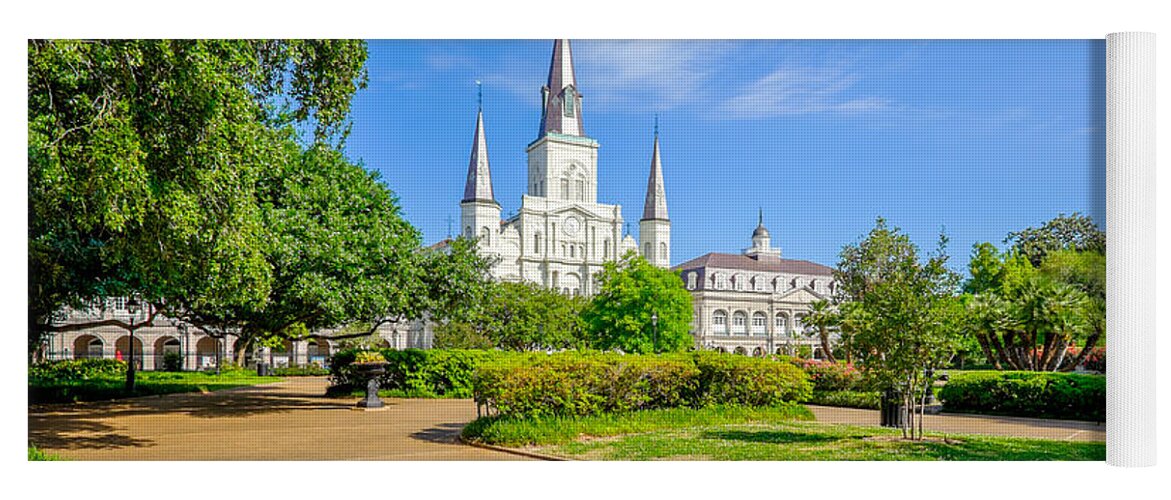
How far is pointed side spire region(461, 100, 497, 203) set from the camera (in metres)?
13.9

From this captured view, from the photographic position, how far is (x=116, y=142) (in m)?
7.56

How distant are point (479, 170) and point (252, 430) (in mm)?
7482

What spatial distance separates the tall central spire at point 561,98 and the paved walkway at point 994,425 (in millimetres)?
5995


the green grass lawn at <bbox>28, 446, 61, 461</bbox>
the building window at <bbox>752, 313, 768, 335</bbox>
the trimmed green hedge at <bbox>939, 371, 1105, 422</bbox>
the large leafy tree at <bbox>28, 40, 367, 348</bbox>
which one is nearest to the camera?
the large leafy tree at <bbox>28, 40, 367, 348</bbox>

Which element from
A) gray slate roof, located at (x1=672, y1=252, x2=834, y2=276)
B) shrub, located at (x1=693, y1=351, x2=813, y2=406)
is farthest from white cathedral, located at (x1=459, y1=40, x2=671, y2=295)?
shrub, located at (x1=693, y1=351, x2=813, y2=406)

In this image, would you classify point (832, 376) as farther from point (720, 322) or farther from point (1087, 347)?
point (720, 322)

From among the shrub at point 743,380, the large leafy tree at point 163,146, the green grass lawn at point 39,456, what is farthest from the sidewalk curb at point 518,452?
the green grass lawn at point 39,456

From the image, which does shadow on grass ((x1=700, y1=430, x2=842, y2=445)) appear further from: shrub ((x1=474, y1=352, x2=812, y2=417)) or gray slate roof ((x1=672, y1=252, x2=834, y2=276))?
gray slate roof ((x1=672, y1=252, x2=834, y2=276))

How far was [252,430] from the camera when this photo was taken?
37.6 feet

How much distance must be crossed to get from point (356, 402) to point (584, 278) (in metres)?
15.4

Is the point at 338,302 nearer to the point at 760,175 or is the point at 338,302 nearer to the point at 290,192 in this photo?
the point at 290,192

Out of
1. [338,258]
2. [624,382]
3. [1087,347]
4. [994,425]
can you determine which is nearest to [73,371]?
[338,258]

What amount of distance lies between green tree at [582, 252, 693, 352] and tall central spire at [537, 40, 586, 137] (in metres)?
16.7

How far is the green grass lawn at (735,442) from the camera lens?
9211mm
